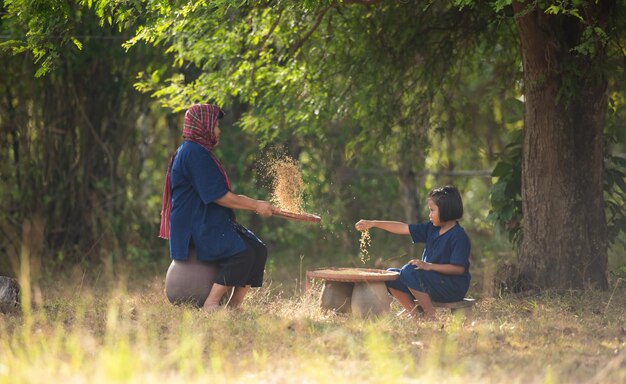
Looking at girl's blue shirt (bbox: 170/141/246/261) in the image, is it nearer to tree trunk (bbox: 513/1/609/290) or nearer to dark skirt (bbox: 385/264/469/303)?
dark skirt (bbox: 385/264/469/303)

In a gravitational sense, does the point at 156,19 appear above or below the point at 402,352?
above

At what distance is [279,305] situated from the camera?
836cm

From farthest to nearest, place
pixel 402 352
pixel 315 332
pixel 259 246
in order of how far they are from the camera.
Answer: pixel 259 246 < pixel 315 332 < pixel 402 352

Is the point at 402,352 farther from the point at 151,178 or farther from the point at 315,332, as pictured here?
the point at 151,178

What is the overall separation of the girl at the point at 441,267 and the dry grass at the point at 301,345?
0.30 meters

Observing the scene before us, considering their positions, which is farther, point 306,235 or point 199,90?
point 306,235

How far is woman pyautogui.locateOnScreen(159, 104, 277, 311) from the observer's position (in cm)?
763

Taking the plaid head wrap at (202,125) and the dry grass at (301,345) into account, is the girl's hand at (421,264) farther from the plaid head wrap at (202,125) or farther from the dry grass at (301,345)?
the plaid head wrap at (202,125)

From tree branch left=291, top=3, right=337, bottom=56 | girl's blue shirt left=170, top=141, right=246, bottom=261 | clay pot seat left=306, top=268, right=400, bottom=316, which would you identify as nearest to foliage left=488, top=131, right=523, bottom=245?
tree branch left=291, top=3, right=337, bottom=56

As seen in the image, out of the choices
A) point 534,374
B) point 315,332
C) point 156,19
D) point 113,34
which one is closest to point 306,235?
point 113,34

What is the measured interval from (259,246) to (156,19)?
249 centimetres

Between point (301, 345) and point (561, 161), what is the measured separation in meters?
4.02

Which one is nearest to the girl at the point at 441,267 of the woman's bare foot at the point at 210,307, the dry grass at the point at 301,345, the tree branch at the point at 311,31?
the dry grass at the point at 301,345

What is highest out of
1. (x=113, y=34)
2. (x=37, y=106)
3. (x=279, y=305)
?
(x=113, y=34)
